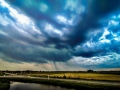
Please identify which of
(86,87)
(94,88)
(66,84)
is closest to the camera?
(94,88)

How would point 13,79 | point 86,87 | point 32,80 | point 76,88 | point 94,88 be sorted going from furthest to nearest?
point 13,79 → point 32,80 → point 76,88 → point 86,87 → point 94,88

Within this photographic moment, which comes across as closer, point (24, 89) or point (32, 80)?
→ point (24, 89)

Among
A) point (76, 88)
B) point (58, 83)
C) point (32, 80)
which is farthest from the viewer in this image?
point (32, 80)

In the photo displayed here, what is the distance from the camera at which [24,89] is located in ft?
164

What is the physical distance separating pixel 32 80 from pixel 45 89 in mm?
25648

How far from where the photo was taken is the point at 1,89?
3869cm

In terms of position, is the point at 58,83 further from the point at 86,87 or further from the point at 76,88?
the point at 86,87

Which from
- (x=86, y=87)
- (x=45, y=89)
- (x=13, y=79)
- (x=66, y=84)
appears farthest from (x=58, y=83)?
(x=13, y=79)

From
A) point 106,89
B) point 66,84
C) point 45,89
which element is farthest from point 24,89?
point 106,89

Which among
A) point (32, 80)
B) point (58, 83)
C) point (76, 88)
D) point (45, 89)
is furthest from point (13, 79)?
point (76, 88)

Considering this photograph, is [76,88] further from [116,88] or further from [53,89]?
[116,88]

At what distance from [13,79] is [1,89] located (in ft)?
153

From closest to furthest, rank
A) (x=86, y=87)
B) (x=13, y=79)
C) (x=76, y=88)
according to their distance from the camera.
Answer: (x=86, y=87), (x=76, y=88), (x=13, y=79)

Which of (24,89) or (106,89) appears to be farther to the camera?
(24,89)
